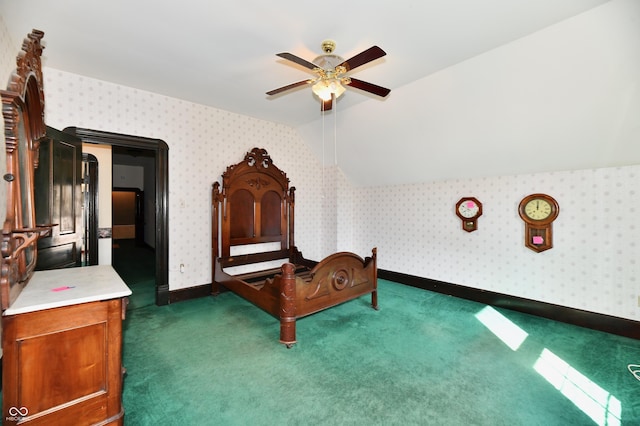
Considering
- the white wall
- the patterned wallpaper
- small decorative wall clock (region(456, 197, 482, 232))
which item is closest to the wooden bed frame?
the patterned wallpaper

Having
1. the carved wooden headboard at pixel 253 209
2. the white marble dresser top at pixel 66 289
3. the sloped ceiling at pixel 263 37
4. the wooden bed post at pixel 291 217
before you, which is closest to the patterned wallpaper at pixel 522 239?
the sloped ceiling at pixel 263 37

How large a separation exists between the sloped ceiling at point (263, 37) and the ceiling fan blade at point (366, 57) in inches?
14.9

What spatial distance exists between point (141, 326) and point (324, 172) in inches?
154

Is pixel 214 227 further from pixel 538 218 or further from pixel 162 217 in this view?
pixel 538 218

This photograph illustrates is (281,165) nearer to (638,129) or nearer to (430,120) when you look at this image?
(430,120)

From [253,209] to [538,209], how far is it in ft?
12.9

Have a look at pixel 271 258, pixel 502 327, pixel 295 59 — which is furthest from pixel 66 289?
pixel 502 327

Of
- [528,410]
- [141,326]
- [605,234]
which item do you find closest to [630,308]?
[605,234]

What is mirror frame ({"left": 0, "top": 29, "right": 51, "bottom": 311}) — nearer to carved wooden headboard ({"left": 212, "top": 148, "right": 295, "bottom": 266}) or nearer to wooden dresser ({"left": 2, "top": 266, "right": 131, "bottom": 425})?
wooden dresser ({"left": 2, "top": 266, "right": 131, "bottom": 425})

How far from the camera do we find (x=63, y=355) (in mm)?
1364

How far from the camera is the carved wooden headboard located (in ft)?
12.9

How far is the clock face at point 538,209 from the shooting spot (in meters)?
3.24

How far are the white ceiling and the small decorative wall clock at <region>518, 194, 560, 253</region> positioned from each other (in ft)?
6.50

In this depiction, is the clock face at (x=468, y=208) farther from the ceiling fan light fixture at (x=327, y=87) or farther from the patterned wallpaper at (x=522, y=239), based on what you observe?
the ceiling fan light fixture at (x=327, y=87)
